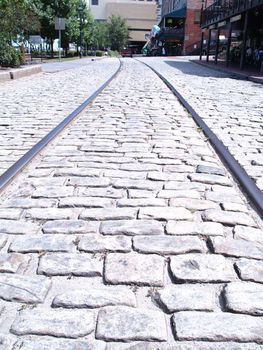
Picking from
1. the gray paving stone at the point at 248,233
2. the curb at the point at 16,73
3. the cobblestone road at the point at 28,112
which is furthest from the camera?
the curb at the point at 16,73

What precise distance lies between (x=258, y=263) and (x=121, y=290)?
0.96m

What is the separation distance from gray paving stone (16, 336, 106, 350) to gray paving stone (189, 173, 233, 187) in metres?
2.63

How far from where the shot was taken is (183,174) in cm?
467

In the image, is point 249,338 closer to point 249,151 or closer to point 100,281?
point 100,281

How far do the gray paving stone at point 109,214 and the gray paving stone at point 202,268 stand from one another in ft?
2.59

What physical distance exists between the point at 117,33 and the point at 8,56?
68592 millimetres

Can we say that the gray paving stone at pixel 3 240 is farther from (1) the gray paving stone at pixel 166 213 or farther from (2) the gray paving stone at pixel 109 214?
(1) the gray paving stone at pixel 166 213

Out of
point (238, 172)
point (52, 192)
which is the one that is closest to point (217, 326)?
point (52, 192)

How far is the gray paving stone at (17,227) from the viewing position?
3.30 metres

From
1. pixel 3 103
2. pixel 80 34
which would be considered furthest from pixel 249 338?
pixel 80 34

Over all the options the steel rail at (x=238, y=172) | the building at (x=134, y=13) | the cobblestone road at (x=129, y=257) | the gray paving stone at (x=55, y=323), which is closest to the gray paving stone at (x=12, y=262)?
the cobblestone road at (x=129, y=257)

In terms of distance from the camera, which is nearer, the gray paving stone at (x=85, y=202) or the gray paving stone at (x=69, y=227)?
the gray paving stone at (x=69, y=227)

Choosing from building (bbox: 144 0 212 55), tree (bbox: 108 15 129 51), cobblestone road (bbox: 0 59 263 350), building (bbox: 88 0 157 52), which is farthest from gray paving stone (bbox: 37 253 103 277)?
building (bbox: 88 0 157 52)

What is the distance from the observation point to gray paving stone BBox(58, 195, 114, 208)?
3.80 meters
